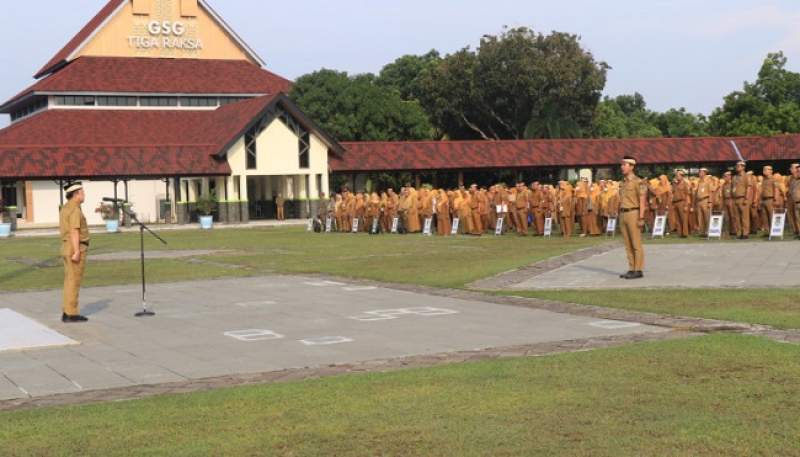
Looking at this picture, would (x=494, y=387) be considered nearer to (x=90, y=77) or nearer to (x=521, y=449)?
(x=521, y=449)

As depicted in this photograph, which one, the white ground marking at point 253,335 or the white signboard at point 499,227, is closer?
the white ground marking at point 253,335

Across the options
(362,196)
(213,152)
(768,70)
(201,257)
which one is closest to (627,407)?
(201,257)

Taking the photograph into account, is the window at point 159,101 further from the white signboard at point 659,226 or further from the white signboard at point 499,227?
the white signboard at point 659,226

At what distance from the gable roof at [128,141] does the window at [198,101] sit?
1468mm

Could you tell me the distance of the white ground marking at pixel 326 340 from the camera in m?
11.3

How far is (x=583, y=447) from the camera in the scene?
624cm

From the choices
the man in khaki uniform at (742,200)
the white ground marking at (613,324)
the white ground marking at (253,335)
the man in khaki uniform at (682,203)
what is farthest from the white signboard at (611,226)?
the white ground marking at (253,335)

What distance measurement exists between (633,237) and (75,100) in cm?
5621

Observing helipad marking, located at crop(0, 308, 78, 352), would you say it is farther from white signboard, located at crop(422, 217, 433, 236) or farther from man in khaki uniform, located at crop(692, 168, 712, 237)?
white signboard, located at crop(422, 217, 433, 236)

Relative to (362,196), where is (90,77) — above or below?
above

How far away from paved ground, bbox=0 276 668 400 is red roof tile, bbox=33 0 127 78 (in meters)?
59.5

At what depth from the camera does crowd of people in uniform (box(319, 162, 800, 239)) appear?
2823cm

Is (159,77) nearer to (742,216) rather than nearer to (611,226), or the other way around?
(611,226)

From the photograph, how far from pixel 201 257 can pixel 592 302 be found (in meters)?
15.6
